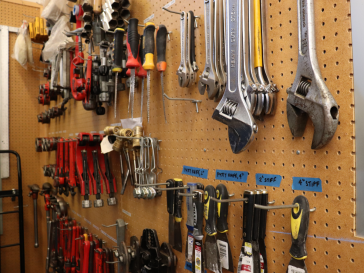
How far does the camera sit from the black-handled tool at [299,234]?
0.84 meters

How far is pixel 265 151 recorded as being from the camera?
991 millimetres

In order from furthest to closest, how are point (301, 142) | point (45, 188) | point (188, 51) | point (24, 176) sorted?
point (24, 176), point (45, 188), point (188, 51), point (301, 142)

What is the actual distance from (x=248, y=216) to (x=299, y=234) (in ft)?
0.56

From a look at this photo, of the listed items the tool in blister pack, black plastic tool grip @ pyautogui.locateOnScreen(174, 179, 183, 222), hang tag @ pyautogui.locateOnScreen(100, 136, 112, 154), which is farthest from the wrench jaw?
hang tag @ pyautogui.locateOnScreen(100, 136, 112, 154)

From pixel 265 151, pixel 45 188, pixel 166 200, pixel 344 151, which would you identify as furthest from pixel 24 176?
pixel 344 151

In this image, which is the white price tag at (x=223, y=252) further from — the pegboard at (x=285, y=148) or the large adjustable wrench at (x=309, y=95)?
the large adjustable wrench at (x=309, y=95)

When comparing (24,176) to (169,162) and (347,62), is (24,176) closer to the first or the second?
(169,162)

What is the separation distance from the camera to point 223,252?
1.11 m

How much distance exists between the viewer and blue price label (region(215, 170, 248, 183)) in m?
1.07

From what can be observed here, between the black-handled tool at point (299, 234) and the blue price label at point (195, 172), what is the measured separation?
455mm

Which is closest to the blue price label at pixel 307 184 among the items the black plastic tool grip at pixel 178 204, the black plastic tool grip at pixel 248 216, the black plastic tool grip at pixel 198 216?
the black plastic tool grip at pixel 248 216

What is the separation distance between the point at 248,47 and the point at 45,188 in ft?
10.1

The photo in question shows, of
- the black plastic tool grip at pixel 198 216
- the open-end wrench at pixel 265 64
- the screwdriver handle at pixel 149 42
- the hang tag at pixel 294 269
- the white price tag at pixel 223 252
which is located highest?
the screwdriver handle at pixel 149 42

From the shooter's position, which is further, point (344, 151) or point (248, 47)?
point (248, 47)
